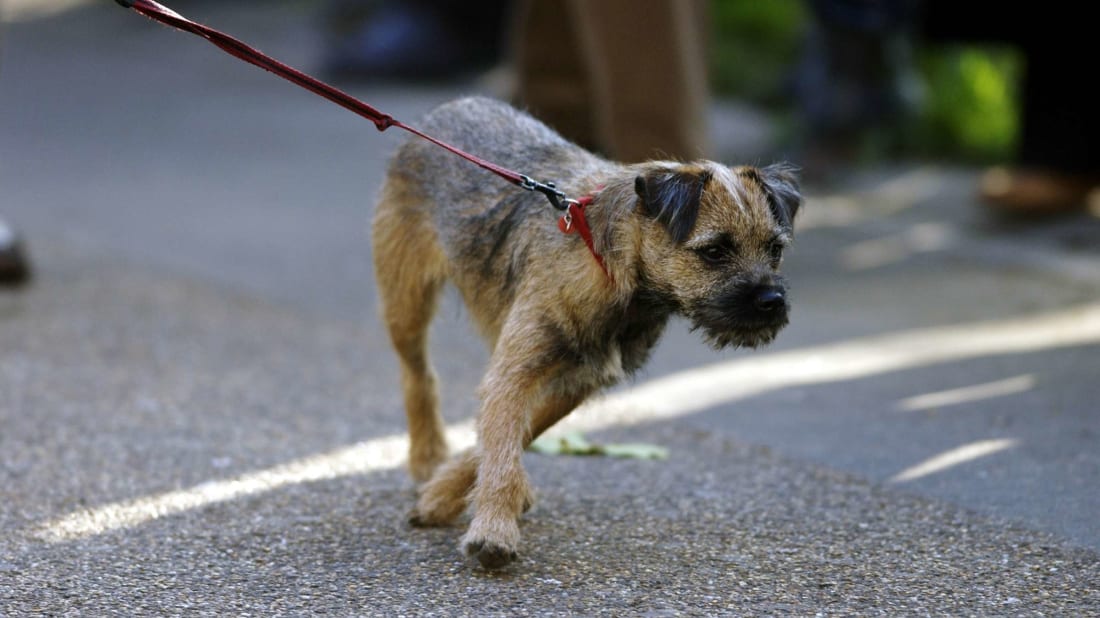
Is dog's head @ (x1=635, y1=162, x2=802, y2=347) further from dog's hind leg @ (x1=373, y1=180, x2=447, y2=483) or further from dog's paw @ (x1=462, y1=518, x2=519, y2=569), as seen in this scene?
dog's hind leg @ (x1=373, y1=180, x2=447, y2=483)

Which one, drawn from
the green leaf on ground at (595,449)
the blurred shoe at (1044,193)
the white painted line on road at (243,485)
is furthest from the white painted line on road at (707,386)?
the blurred shoe at (1044,193)

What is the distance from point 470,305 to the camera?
447 cm

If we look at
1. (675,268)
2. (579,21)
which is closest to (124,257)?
(579,21)

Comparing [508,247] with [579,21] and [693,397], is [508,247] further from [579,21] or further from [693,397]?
[579,21]

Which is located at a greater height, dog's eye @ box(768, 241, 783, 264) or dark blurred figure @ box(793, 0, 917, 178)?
dog's eye @ box(768, 241, 783, 264)

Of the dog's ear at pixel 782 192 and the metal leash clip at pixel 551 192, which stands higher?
the dog's ear at pixel 782 192

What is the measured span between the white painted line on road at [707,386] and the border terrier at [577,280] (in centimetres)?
47

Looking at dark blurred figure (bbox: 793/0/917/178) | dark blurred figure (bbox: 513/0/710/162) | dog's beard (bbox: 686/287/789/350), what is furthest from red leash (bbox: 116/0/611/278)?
dark blurred figure (bbox: 793/0/917/178)

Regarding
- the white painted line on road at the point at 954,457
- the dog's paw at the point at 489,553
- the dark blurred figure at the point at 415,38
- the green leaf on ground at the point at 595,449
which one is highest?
the dog's paw at the point at 489,553

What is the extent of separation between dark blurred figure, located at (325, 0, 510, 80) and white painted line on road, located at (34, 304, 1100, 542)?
754 centimetres

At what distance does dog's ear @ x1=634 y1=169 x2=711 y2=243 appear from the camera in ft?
12.2

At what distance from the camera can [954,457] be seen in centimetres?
486

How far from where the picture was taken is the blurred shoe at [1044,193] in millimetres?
8914

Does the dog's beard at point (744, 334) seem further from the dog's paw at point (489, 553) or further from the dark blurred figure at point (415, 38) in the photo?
the dark blurred figure at point (415, 38)
